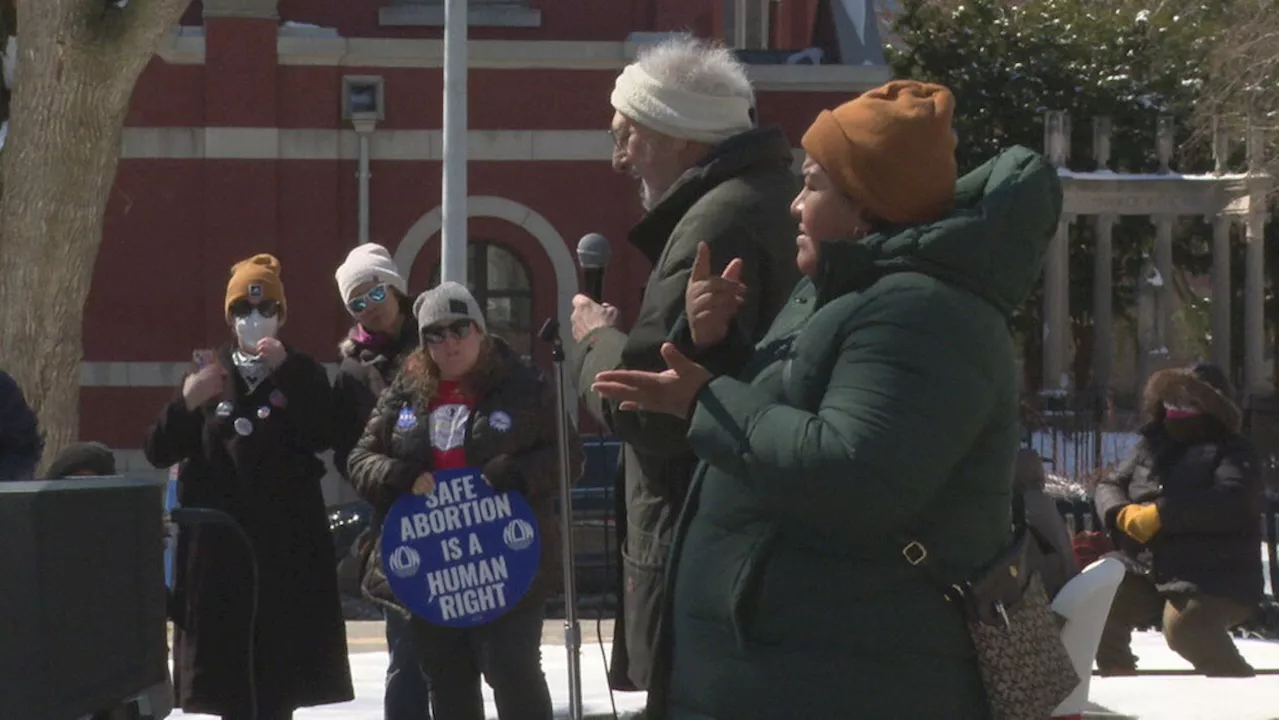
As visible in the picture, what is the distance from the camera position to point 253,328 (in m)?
7.29

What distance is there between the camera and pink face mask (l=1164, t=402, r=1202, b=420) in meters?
9.51

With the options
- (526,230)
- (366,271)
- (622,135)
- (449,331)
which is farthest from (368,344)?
(526,230)

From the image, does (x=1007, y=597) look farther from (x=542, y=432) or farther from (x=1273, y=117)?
(x=1273, y=117)

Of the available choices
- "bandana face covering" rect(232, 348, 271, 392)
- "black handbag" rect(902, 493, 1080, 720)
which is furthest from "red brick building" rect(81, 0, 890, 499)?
"black handbag" rect(902, 493, 1080, 720)

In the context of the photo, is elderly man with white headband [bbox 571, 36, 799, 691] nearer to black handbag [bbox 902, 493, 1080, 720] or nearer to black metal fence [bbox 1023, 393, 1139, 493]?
black handbag [bbox 902, 493, 1080, 720]

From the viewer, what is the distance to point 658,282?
443 centimetres

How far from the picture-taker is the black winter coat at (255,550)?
706 cm

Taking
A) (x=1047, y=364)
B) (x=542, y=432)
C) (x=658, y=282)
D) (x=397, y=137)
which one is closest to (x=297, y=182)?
(x=397, y=137)

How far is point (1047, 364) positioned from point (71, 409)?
720 inches

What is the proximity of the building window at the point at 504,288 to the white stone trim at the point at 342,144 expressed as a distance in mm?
1073

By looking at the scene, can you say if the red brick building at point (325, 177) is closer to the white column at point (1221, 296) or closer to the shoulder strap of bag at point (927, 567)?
the white column at point (1221, 296)

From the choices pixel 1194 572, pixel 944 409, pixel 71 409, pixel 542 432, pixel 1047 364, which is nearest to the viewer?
pixel 944 409

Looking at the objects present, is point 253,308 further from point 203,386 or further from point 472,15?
point 472,15

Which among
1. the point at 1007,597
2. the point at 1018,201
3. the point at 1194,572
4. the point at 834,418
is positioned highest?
the point at 1018,201
